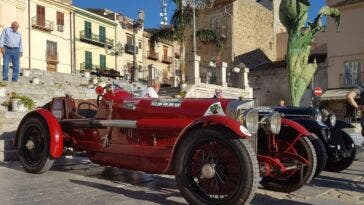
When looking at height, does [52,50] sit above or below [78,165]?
above

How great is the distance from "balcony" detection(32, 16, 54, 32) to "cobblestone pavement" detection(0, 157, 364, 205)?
38.9 m

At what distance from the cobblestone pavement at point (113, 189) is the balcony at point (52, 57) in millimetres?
39392

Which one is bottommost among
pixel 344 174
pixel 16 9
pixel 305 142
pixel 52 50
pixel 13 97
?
pixel 344 174

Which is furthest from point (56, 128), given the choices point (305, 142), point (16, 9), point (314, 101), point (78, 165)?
point (16, 9)

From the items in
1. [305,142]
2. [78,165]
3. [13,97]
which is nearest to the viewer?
[305,142]

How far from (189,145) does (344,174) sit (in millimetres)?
4089

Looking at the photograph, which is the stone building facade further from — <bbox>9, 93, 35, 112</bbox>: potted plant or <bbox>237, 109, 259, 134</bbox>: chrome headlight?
<bbox>237, 109, 259, 134</bbox>: chrome headlight

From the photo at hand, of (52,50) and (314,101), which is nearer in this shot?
(314,101)

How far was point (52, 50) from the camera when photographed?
47156 millimetres

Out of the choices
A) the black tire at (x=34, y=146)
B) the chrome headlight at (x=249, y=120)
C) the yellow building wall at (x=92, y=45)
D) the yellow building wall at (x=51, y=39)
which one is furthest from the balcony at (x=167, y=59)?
the chrome headlight at (x=249, y=120)

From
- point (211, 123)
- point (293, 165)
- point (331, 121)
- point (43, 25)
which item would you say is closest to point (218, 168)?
point (211, 123)

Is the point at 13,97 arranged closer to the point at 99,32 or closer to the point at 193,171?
the point at 193,171

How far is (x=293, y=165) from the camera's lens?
6.22 meters

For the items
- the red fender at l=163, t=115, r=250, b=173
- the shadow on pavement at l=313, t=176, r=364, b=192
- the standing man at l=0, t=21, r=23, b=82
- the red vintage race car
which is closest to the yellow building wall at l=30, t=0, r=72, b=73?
the standing man at l=0, t=21, r=23, b=82
